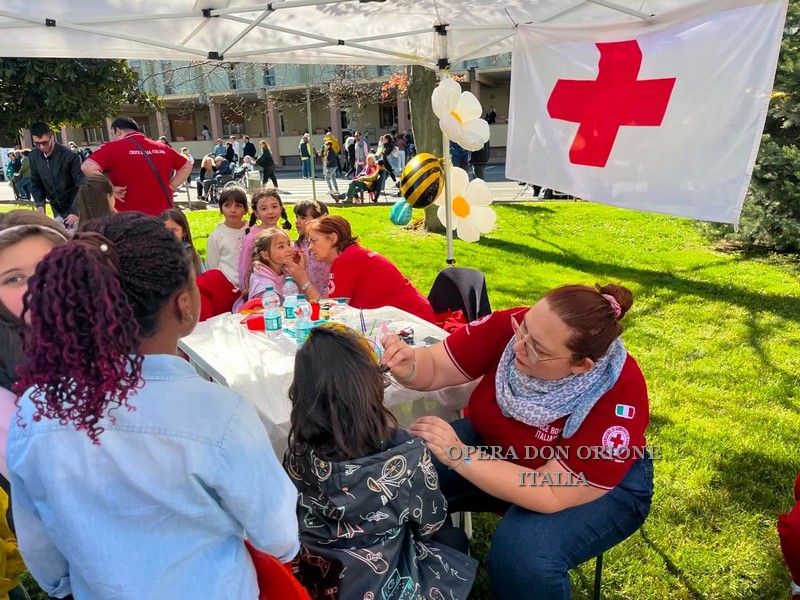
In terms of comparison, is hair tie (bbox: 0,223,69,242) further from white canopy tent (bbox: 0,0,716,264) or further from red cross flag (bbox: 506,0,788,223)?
red cross flag (bbox: 506,0,788,223)

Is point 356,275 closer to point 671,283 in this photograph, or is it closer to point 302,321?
point 302,321

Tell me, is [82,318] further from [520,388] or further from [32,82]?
[32,82]

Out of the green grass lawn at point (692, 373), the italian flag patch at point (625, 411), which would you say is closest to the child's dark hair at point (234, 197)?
the green grass lawn at point (692, 373)

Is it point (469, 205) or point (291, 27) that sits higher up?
point (291, 27)

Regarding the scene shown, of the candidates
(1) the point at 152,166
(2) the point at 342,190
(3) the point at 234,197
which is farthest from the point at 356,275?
(2) the point at 342,190

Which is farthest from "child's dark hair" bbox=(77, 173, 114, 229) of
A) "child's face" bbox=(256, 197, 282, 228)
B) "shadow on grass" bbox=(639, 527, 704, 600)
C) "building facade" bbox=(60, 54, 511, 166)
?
"building facade" bbox=(60, 54, 511, 166)

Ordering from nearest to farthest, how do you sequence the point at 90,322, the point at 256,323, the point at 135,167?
1. the point at 90,322
2. the point at 256,323
3. the point at 135,167

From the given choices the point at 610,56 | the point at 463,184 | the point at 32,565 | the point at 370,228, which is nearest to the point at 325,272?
the point at 463,184

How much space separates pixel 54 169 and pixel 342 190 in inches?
375

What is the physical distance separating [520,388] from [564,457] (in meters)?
0.25

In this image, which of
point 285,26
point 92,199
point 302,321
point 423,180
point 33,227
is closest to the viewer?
point 33,227

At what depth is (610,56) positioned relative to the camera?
2807mm

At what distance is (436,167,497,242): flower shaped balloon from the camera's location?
4402 mm

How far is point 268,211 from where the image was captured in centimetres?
405
